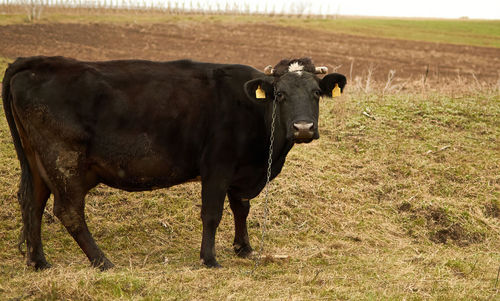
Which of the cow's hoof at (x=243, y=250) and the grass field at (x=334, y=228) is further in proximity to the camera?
the cow's hoof at (x=243, y=250)

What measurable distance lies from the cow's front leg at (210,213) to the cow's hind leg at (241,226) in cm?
72

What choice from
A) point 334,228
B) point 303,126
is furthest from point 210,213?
point 334,228

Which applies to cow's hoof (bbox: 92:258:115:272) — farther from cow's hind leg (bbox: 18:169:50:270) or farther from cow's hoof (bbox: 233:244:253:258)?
cow's hoof (bbox: 233:244:253:258)

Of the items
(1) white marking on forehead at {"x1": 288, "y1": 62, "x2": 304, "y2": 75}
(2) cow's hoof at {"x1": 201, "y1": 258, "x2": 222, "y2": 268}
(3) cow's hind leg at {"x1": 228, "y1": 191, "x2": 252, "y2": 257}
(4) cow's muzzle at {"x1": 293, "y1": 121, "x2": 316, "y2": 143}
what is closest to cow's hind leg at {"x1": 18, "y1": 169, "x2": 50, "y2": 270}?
(2) cow's hoof at {"x1": 201, "y1": 258, "x2": 222, "y2": 268}

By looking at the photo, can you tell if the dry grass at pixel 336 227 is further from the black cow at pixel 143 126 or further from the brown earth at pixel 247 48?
the brown earth at pixel 247 48

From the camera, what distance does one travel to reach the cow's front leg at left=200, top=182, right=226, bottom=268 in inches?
253

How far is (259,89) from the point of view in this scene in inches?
250

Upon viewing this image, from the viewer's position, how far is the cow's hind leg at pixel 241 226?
725 centimetres

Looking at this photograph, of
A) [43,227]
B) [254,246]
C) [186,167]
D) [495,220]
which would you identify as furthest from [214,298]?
[495,220]

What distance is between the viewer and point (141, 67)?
6516 mm

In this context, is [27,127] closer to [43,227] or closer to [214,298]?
[43,227]

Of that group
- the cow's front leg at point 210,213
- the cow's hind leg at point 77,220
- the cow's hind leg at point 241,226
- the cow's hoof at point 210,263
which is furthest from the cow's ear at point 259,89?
the cow's hind leg at point 77,220

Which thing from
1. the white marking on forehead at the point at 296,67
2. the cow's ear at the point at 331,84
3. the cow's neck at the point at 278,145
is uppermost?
the white marking on forehead at the point at 296,67

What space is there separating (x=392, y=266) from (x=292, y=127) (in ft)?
7.68
